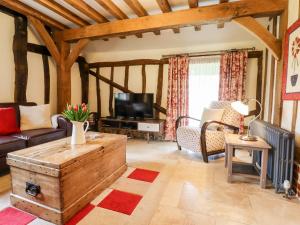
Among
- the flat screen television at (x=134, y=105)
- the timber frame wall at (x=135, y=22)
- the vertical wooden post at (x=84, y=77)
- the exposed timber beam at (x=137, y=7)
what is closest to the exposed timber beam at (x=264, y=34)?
the timber frame wall at (x=135, y=22)

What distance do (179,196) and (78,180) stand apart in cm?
102

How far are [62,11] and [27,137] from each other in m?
2.20

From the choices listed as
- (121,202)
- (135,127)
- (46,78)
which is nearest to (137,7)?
(135,127)

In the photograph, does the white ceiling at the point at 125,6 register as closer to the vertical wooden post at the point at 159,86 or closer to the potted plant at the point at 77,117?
the vertical wooden post at the point at 159,86

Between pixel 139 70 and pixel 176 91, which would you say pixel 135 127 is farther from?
pixel 139 70

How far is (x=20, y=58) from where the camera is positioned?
345 centimetres

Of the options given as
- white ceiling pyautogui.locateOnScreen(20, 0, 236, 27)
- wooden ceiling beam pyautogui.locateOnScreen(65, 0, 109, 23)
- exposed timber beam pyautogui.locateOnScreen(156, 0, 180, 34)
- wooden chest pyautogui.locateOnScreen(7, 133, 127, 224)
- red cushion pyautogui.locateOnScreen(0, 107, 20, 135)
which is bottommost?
wooden chest pyautogui.locateOnScreen(7, 133, 127, 224)

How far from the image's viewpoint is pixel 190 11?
2.89 m

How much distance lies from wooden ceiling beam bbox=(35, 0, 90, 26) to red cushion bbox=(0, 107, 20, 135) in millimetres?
1749

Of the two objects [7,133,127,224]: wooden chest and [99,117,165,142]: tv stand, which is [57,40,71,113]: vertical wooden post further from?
[7,133,127,224]: wooden chest

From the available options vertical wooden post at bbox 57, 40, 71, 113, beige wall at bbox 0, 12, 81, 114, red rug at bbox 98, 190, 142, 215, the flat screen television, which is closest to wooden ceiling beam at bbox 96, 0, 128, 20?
vertical wooden post at bbox 57, 40, 71, 113

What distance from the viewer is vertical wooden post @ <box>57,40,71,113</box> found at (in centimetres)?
399

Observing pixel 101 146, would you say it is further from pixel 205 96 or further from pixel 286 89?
pixel 205 96

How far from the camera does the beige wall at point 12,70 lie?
10.5 ft
